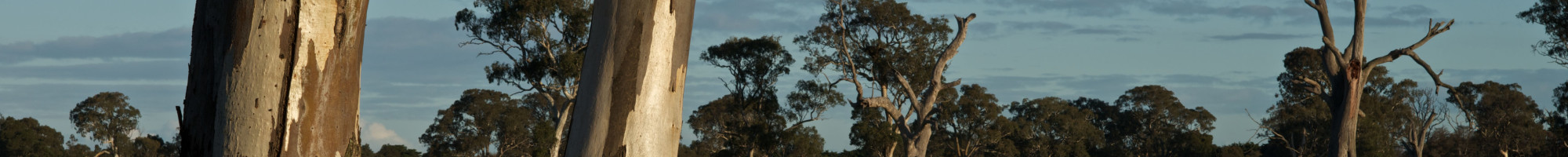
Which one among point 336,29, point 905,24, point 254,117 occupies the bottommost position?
point 254,117

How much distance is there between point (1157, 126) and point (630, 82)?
135ft

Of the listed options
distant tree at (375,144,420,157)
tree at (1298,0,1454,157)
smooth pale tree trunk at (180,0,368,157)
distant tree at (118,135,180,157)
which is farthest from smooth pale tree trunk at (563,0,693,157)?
distant tree at (375,144,420,157)

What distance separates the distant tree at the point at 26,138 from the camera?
46.5 meters

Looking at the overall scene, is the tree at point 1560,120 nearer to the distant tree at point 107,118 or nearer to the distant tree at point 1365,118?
the distant tree at point 1365,118

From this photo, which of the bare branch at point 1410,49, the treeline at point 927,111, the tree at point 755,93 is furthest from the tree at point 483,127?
the bare branch at point 1410,49

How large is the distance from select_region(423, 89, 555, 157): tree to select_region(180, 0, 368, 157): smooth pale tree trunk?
118 ft

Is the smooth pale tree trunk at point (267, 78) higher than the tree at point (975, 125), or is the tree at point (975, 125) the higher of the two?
the tree at point (975, 125)

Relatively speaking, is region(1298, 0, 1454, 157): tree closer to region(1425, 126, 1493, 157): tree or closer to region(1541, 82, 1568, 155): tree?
region(1541, 82, 1568, 155): tree

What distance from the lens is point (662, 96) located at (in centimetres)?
472

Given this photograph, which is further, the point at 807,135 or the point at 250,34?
the point at 807,135

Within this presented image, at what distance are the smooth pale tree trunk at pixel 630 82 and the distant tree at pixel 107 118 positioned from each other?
146 ft

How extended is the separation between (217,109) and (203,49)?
18 cm

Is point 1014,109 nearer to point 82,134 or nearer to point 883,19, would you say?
point 883,19

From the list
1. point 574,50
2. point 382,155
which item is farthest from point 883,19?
point 382,155
